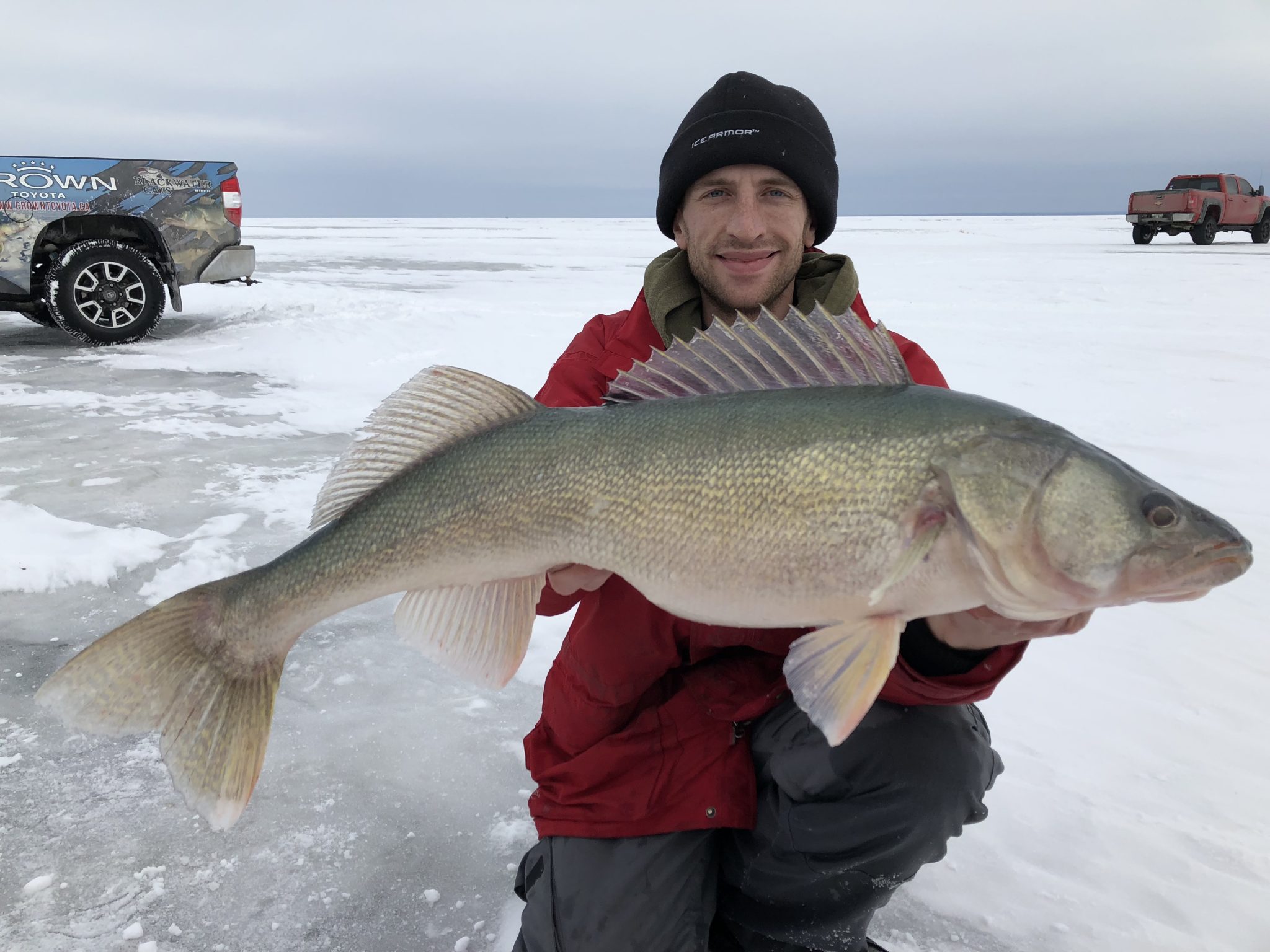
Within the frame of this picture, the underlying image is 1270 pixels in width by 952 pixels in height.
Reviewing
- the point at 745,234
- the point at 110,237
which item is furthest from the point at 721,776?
the point at 110,237

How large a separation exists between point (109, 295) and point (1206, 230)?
82.2 feet

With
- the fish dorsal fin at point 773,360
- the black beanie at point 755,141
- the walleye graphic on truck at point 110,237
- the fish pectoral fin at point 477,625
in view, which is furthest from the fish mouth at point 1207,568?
the walleye graphic on truck at point 110,237

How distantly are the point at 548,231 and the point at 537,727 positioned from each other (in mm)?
47217

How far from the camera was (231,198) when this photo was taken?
9.21 m

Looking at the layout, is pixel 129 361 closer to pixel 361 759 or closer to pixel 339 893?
pixel 361 759

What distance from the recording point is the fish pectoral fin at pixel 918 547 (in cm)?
160

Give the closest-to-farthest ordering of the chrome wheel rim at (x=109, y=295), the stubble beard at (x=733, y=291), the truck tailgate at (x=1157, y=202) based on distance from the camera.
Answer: the stubble beard at (x=733, y=291), the chrome wheel rim at (x=109, y=295), the truck tailgate at (x=1157, y=202)

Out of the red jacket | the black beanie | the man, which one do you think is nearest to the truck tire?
the black beanie

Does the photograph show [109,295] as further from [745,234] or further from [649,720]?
[649,720]

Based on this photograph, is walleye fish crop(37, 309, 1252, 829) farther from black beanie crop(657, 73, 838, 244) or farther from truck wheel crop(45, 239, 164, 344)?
truck wheel crop(45, 239, 164, 344)

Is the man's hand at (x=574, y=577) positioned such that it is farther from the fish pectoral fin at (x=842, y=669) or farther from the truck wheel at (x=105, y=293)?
the truck wheel at (x=105, y=293)

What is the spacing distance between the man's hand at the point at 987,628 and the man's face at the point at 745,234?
1202 mm

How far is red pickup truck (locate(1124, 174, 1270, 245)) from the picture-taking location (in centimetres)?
2247

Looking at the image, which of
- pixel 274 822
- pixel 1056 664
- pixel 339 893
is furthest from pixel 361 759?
pixel 1056 664
